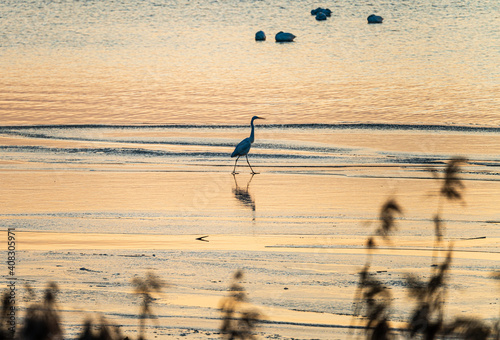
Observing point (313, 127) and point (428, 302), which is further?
point (313, 127)

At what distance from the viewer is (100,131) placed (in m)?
20.7

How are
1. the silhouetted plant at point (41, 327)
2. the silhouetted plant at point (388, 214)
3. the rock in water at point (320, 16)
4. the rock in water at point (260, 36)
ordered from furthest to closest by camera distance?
the rock in water at point (320, 16) < the rock in water at point (260, 36) < the silhouetted plant at point (388, 214) < the silhouetted plant at point (41, 327)

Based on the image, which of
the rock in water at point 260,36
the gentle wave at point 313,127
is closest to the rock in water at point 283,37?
the rock in water at point 260,36

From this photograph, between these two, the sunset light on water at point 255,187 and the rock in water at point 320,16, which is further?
the rock in water at point 320,16

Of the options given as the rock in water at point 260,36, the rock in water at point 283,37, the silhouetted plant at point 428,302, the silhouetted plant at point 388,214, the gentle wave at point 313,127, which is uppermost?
the silhouetted plant at point 388,214

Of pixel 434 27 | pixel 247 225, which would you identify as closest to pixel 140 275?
pixel 247 225

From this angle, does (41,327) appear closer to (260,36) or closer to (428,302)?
(428,302)

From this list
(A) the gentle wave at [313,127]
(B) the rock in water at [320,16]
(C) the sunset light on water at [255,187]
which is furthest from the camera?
(B) the rock in water at [320,16]

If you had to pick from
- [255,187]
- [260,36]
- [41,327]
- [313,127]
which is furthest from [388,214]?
[260,36]

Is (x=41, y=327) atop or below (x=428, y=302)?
atop

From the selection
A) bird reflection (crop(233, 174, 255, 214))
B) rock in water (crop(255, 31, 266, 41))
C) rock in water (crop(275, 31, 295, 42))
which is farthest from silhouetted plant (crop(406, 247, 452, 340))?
rock in water (crop(255, 31, 266, 41))

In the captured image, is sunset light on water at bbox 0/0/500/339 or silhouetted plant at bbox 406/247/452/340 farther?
sunset light on water at bbox 0/0/500/339

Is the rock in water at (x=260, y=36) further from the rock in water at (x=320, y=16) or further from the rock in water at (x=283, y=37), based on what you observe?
the rock in water at (x=320, y=16)

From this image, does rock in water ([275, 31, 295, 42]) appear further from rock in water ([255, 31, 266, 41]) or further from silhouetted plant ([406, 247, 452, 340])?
silhouetted plant ([406, 247, 452, 340])
